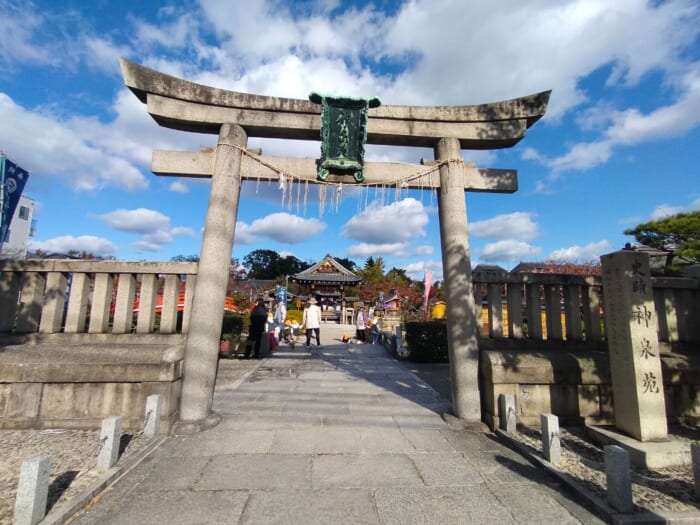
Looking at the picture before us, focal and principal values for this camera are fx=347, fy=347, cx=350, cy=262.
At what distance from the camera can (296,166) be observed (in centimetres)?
592

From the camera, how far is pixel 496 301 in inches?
227

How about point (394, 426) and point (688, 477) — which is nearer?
point (688, 477)

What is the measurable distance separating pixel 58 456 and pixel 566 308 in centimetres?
733

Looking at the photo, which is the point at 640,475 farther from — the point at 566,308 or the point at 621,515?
the point at 566,308

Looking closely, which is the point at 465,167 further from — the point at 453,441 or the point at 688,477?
the point at 688,477

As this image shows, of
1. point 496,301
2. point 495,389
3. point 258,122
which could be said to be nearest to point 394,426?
point 495,389

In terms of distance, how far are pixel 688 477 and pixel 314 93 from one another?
6908mm

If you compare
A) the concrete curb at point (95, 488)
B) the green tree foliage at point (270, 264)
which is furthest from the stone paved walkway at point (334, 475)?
the green tree foliage at point (270, 264)

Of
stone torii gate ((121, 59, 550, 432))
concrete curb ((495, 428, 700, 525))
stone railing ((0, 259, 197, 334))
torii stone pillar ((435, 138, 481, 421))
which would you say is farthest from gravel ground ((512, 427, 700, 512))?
stone railing ((0, 259, 197, 334))

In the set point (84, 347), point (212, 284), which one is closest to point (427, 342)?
point (212, 284)

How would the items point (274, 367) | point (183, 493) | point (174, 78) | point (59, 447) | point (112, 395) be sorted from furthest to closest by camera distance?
1. point (274, 367)
2. point (174, 78)
3. point (112, 395)
4. point (59, 447)
5. point (183, 493)

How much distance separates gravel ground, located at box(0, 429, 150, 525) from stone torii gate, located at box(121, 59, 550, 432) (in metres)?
1.09

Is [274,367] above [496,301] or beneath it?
beneath

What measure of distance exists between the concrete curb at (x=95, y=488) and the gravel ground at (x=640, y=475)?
4.60 metres
